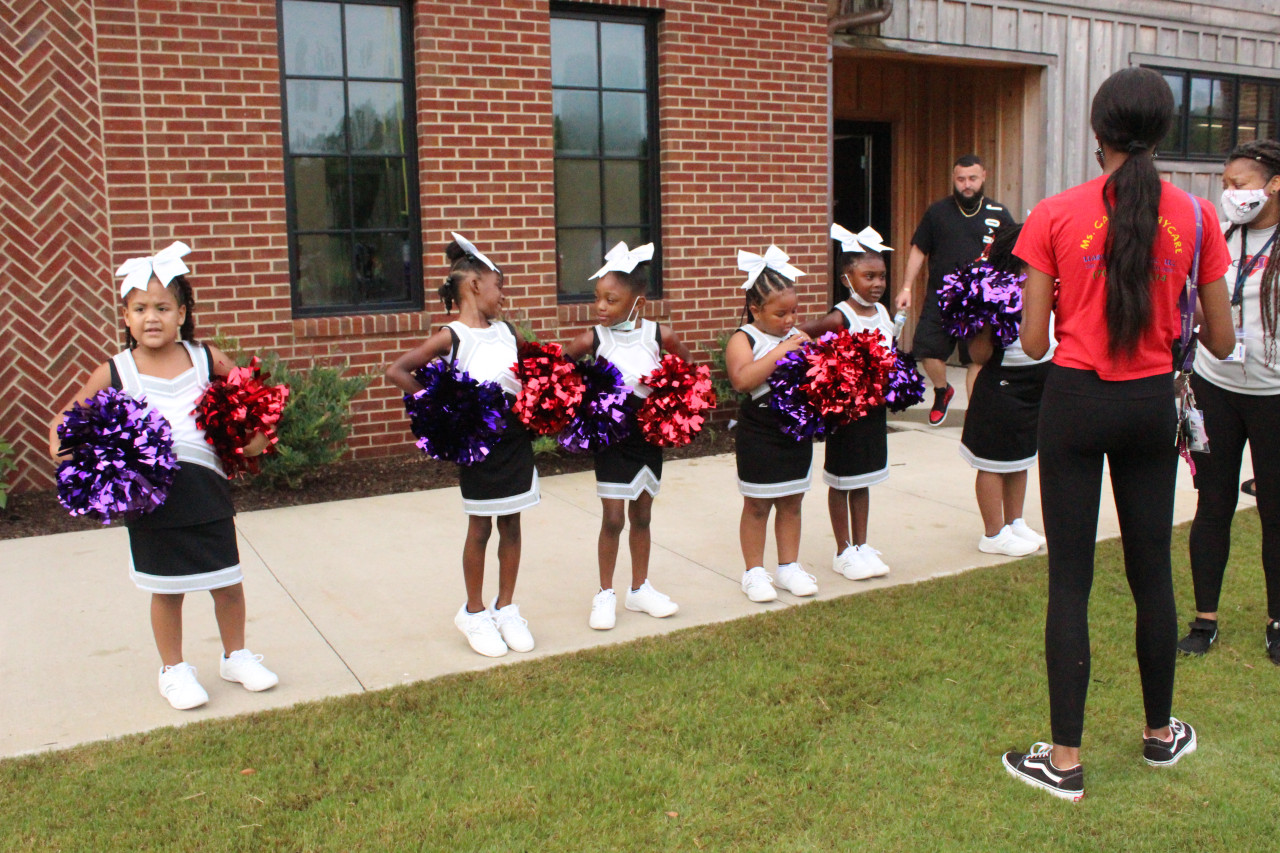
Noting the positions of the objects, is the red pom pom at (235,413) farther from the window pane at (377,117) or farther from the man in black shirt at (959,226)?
the man in black shirt at (959,226)

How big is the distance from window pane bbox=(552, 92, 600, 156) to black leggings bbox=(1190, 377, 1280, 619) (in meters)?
5.01

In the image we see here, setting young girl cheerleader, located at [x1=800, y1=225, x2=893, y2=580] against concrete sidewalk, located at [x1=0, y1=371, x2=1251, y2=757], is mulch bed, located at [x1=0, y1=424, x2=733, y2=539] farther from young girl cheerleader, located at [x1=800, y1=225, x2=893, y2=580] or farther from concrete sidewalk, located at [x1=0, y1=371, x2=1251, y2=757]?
young girl cheerleader, located at [x1=800, y1=225, x2=893, y2=580]

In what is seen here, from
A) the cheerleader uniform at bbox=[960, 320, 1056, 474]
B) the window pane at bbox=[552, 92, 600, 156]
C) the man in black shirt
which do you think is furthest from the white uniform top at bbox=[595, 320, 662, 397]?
the window pane at bbox=[552, 92, 600, 156]

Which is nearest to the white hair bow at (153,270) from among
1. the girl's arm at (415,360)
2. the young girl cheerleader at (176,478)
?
the young girl cheerleader at (176,478)

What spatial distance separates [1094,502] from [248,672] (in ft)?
9.67

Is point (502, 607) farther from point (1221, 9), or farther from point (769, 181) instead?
point (1221, 9)

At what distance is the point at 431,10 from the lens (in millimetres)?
7660

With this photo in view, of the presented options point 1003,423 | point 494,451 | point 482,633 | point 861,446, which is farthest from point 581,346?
point 1003,423

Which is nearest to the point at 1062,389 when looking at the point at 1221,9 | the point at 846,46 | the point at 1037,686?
the point at 1037,686

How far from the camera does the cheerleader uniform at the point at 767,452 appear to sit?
5148 mm

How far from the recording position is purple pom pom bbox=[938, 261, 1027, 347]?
5238 millimetres

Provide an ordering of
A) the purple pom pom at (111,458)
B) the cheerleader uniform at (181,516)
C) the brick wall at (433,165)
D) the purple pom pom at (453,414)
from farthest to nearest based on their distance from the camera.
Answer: the brick wall at (433,165) < the purple pom pom at (453,414) < the cheerleader uniform at (181,516) < the purple pom pom at (111,458)

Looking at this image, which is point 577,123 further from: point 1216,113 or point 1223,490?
point 1216,113

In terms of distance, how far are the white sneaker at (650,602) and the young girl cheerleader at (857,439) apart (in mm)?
987
